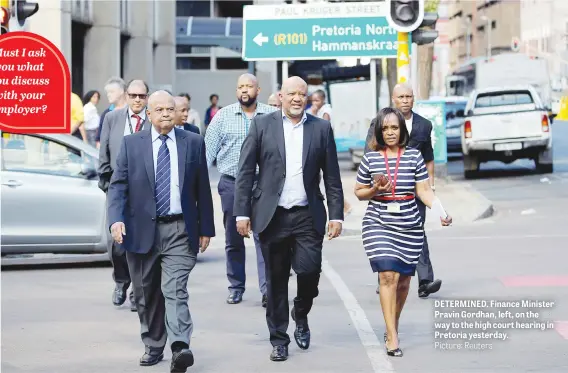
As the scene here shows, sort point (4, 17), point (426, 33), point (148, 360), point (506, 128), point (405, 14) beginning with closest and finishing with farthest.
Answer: point (148, 360), point (4, 17), point (405, 14), point (426, 33), point (506, 128)

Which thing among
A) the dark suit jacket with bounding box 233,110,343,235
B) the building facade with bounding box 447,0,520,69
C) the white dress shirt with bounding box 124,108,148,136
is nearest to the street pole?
the white dress shirt with bounding box 124,108,148,136

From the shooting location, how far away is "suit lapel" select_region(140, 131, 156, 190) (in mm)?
8289

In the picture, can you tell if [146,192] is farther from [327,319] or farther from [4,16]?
[4,16]

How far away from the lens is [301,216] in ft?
28.8

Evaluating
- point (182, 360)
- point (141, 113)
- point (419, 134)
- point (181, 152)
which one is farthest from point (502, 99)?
point (182, 360)

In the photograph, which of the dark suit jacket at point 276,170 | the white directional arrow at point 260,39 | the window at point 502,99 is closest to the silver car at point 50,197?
the dark suit jacket at point 276,170

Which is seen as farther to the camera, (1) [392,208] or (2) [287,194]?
(2) [287,194]

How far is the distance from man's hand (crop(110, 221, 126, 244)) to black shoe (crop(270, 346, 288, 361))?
1264 mm

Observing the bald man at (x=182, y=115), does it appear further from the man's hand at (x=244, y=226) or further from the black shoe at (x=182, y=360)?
the black shoe at (x=182, y=360)

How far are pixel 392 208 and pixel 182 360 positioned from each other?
1.73 m

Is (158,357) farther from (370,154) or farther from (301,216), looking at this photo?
(370,154)

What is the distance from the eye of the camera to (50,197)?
13.9 m

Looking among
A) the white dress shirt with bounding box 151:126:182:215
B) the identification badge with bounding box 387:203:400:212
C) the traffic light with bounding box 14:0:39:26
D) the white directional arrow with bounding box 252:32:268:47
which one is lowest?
→ the identification badge with bounding box 387:203:400:212

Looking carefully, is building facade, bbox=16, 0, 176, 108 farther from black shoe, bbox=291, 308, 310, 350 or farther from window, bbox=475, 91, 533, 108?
black shoe, bbox=291, 308, 310, 350
